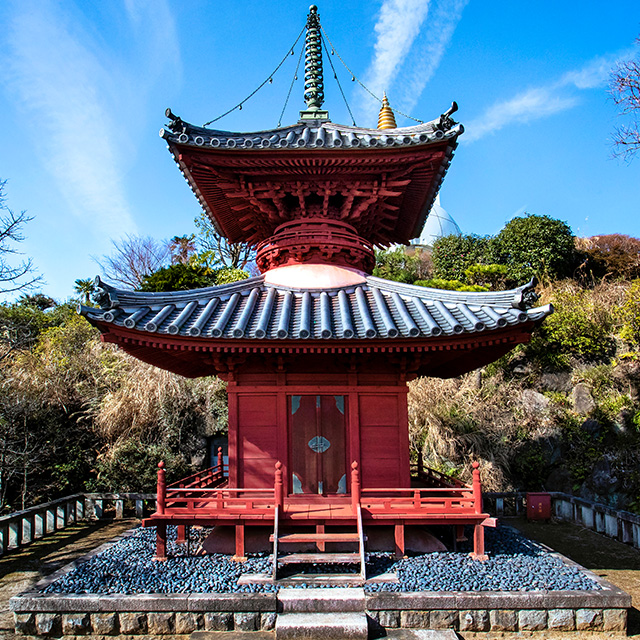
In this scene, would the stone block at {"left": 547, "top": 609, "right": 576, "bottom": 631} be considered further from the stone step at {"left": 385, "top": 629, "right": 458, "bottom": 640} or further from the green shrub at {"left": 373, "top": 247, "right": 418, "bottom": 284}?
the green shrub at {"left": 373, "top": 247, "right": 418, "bottom": 284}

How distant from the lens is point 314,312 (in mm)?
7832

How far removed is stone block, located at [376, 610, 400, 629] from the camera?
5.56 metres

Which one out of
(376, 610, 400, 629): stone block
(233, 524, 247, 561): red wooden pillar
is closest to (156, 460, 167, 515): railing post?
(233, 524, 247, 561): red wooden pillar

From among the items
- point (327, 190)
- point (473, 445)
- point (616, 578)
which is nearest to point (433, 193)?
point (327, 190)

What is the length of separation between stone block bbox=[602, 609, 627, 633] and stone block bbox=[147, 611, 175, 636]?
5450 millimetres

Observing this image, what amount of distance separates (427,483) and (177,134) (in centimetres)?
882

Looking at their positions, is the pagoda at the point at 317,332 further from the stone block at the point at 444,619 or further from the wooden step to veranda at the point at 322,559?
the stone block at the point at 444,619

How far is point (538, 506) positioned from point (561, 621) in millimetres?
7195

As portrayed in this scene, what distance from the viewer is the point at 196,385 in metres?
16.0

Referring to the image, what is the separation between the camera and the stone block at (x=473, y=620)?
564 centimetres

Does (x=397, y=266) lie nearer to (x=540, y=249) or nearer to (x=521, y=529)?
(x=540, y=249)

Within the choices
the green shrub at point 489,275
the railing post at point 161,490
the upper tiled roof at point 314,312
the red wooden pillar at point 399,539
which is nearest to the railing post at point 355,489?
the red wooden pillar at point 399,539

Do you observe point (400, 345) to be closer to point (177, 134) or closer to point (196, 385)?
point (177, 134)

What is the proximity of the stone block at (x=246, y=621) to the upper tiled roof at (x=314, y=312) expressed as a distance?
3.58 meters
